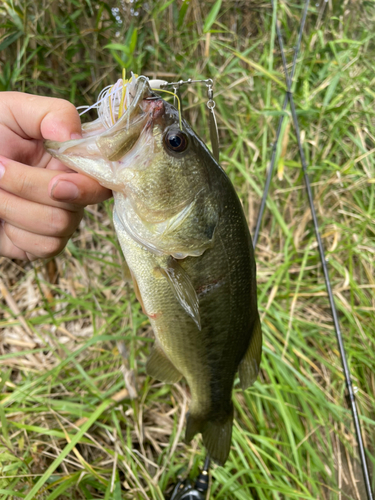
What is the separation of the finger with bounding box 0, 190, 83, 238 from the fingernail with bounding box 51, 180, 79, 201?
0.40 feet

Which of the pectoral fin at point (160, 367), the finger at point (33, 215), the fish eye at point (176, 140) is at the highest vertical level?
the fish eye at point (176, 140)

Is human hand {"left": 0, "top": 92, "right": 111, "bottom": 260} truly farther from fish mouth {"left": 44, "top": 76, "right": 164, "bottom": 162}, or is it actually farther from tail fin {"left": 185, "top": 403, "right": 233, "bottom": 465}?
tail fin {"left": 185, "top": 403, "right": 233, "bottom": 465}

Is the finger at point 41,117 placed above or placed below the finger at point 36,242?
above

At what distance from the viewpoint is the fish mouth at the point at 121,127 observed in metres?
0.85

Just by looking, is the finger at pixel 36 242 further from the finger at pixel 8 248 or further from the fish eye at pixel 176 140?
the fish eye at pixel 176 140

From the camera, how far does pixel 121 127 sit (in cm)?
84

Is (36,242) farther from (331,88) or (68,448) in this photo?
(331,88)

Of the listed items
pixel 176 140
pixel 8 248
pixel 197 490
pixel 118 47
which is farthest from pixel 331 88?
pixel 197 490

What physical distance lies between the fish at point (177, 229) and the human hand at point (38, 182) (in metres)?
0.06

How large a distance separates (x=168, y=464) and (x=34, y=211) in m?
1.53

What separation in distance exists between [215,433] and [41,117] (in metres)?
1.34

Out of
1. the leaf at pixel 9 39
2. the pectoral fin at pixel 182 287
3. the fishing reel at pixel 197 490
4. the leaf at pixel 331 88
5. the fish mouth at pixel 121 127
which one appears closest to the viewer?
the fish mouth at pixel 121 127

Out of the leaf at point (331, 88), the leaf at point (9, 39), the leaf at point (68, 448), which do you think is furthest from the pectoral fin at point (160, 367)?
the leaf at point (331, 88)

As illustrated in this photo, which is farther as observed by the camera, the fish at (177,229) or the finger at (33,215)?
the finger at (33,215)
